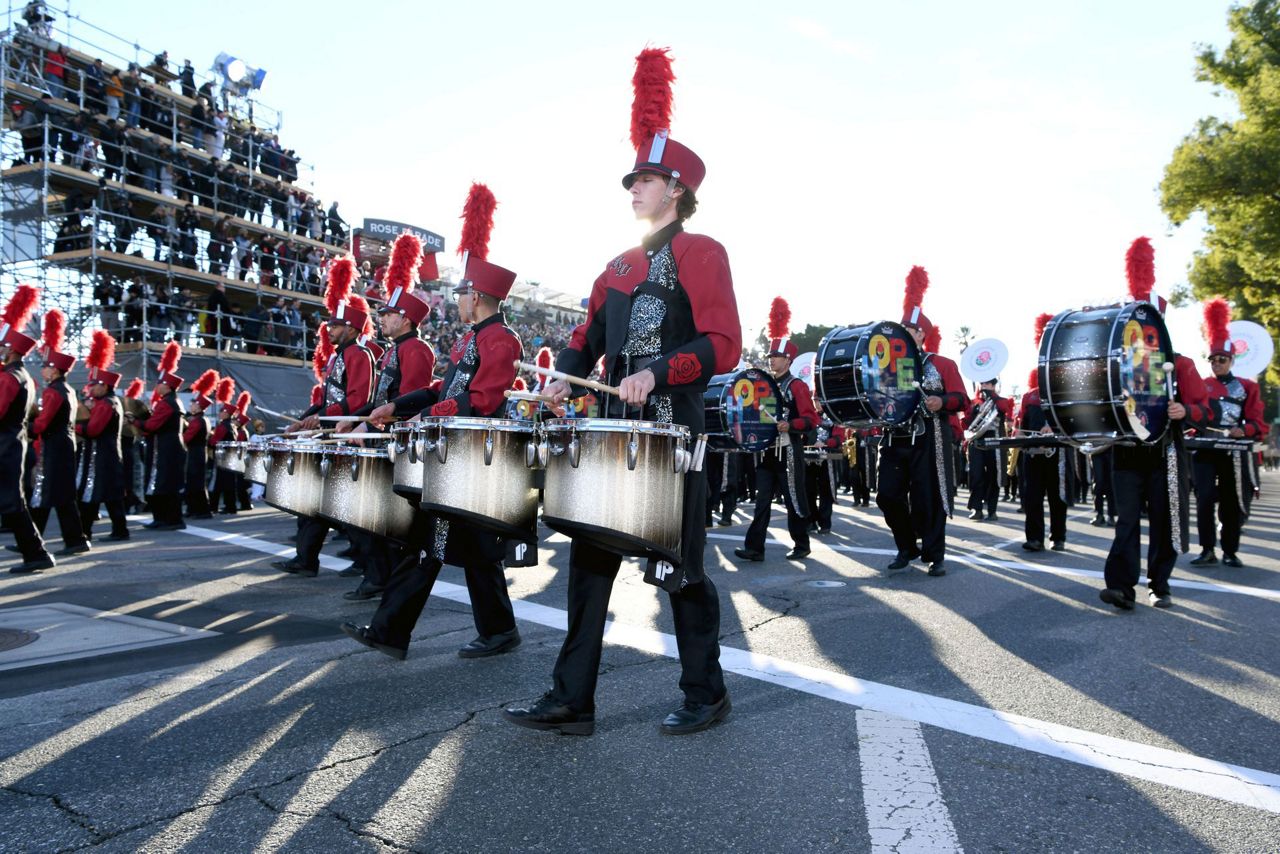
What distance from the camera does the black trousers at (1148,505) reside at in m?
5.94

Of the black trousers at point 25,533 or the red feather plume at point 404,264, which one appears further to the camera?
the black trousers at point 25,533

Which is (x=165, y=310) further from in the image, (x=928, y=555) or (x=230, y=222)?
(x=928, y=555)

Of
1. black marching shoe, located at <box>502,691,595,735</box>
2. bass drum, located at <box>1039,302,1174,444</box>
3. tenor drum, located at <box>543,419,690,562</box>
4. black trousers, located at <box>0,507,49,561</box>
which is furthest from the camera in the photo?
black trousers, located at <box>0,507,49,561</box>

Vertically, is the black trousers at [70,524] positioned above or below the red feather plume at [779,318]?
below

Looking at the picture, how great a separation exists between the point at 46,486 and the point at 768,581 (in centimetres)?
662

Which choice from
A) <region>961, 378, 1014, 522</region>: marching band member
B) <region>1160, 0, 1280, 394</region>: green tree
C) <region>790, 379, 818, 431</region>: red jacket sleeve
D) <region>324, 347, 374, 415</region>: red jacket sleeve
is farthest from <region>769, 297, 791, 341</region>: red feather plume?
<region>1160, 0, 1280, 394</region>: green tree

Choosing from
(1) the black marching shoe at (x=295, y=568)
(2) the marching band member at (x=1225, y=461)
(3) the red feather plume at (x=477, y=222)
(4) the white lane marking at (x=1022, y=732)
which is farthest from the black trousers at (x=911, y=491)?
(1) the black marching shoe at (x=295, y=568)

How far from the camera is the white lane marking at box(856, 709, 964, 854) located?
2465 millimetres

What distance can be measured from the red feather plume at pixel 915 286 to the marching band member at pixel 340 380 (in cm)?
532

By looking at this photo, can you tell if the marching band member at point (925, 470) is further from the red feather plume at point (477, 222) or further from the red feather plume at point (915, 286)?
the red feather plume at point (477, 222)

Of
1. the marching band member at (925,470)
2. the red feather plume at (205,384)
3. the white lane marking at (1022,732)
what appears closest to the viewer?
the white lane marking at (1022,732)

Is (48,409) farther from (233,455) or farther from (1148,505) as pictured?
(1148,505)

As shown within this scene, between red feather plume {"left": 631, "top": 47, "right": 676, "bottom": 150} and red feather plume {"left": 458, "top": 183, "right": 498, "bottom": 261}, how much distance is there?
2249mm

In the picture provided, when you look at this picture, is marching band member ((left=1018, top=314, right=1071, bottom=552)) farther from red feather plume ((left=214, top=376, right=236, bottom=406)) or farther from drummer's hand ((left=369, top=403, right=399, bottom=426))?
red feather plume ((left=214, top=376, right=236, bottom=406))
